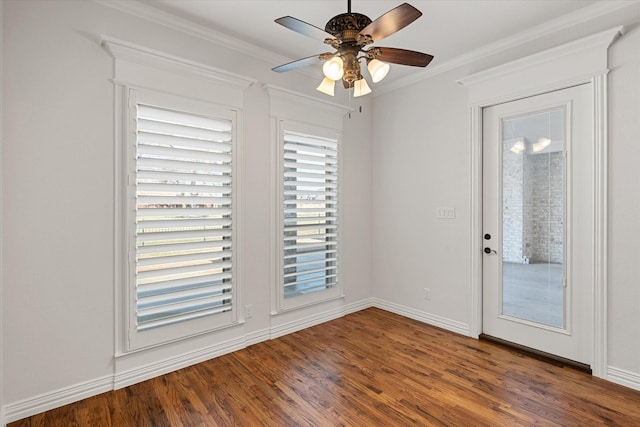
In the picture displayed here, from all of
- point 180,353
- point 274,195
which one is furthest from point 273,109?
point 180,353

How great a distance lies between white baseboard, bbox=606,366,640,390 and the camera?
96.5 inches

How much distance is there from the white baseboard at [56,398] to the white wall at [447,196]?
10.2ft

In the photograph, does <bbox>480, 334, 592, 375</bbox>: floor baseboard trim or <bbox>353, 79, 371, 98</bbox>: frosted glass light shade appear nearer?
<bbox>353, 79, 371, 98</bbox>: frosted glass light shade

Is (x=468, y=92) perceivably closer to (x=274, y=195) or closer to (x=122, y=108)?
(x=274, y=195)

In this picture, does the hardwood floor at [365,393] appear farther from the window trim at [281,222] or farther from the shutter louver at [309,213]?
the shutter louver at [309,213]

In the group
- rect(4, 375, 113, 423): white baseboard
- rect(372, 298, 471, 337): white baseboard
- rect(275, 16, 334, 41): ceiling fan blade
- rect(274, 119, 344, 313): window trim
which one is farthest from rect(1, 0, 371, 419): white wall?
rect(372, 298, 471, 337): white baseboard

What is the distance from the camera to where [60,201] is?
228 cm

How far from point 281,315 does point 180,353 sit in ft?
3.45

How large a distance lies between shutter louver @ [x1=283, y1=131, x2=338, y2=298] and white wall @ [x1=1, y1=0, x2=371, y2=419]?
136 cm

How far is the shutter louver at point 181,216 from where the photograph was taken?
261 centimetres

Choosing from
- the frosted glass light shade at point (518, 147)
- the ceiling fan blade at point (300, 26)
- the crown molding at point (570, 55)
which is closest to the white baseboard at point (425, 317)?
the frosted glass light shade at point (518, 147)

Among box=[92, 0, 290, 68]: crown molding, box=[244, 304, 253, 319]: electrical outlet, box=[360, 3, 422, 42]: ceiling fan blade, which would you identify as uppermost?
box=[92, 0, 290, 68]: crown molding

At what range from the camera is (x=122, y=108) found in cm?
251

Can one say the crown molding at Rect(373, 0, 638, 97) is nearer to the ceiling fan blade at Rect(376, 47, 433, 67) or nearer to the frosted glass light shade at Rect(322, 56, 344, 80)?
the ceiling fan blade at Rect(376, 47, 433, 67)
